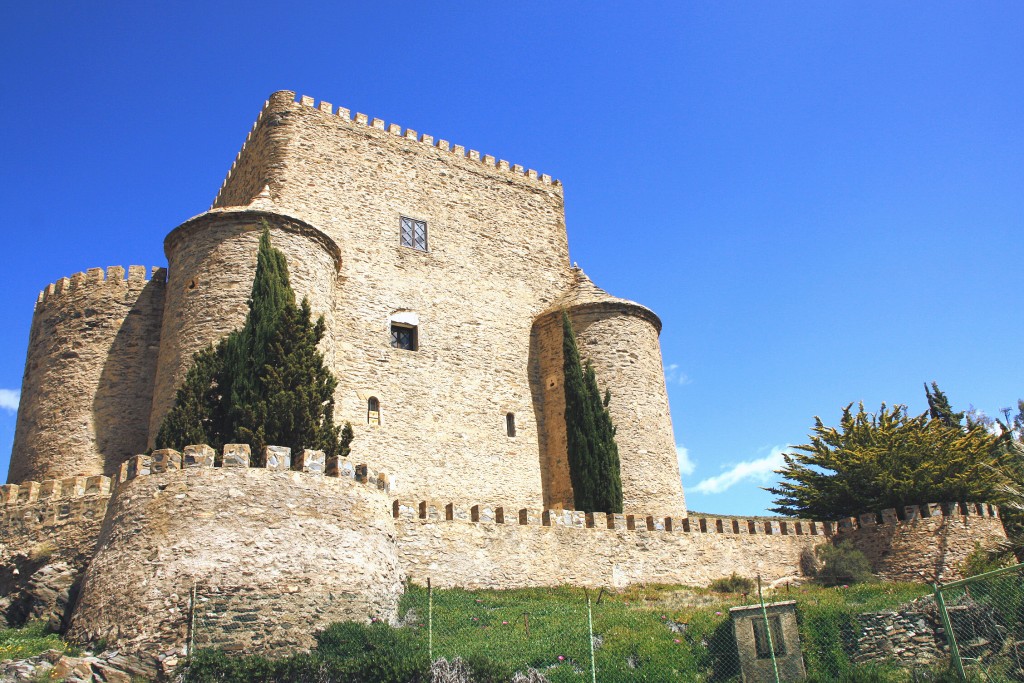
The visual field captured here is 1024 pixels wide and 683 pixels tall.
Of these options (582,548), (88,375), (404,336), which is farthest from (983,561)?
(88,375)

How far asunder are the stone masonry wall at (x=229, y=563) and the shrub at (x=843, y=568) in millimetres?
13128

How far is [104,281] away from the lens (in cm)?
2278

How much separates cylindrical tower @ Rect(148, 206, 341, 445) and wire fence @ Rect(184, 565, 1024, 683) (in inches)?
319

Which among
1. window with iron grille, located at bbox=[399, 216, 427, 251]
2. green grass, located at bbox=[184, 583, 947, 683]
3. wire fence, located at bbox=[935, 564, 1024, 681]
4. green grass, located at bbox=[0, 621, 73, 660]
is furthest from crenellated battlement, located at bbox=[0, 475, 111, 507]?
wire fence, located at bbox=[935, 564, 1024, 681]

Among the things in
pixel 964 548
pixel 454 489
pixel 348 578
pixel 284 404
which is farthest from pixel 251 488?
pixel 964 548

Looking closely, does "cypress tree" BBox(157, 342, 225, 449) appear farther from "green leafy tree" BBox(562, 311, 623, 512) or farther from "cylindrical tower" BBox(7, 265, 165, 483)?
"green leafy tree" BBox(562, 311, 623, 512)

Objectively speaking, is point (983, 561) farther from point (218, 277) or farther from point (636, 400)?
point (218, 277)

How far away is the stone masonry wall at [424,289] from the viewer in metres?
23.6

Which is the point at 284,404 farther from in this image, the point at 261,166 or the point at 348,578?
the point at 261,166

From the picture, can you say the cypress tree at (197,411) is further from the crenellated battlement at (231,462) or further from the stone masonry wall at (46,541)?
the crenellated battlement at (231,462)

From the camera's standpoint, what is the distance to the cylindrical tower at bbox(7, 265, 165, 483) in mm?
20984

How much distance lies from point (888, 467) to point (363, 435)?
1477cm

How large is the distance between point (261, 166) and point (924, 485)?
2075 centimetres

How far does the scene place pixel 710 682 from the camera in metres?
13.6
